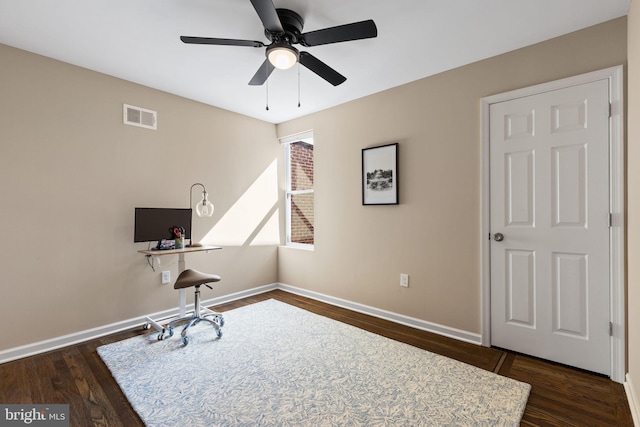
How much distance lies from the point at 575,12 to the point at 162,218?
3.80 meters

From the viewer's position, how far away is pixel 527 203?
96.0 inches

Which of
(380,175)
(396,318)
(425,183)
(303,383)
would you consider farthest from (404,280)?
(303,383)

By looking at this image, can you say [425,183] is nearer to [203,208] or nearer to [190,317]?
[203,208]

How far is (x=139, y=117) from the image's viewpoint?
10.3ft

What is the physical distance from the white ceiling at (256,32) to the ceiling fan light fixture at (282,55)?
25cm

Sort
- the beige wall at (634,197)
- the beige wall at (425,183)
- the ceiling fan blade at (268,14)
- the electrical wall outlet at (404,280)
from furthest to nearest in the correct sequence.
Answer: the electrical wall outlet at (404,280)
the beige wall at (425,183)
the beige wall at (634,197)
the ceiling fan blade at (268,14)

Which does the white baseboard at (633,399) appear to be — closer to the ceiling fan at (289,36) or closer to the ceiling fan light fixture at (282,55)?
the ceiling fan at (289,36)

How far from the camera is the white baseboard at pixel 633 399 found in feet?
5.48

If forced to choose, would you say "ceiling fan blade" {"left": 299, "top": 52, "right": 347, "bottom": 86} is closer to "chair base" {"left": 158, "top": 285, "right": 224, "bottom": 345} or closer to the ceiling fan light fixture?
the ceiling fan light fixture

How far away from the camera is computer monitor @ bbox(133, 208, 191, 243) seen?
2.96 meters

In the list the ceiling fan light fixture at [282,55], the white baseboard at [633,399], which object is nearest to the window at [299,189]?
the ceiling fan light fixture at [282,55]

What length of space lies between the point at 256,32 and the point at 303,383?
102 inches

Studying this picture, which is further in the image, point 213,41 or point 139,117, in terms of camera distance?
point 139,117

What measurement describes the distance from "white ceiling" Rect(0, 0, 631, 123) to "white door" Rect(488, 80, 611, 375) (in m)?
0.55
